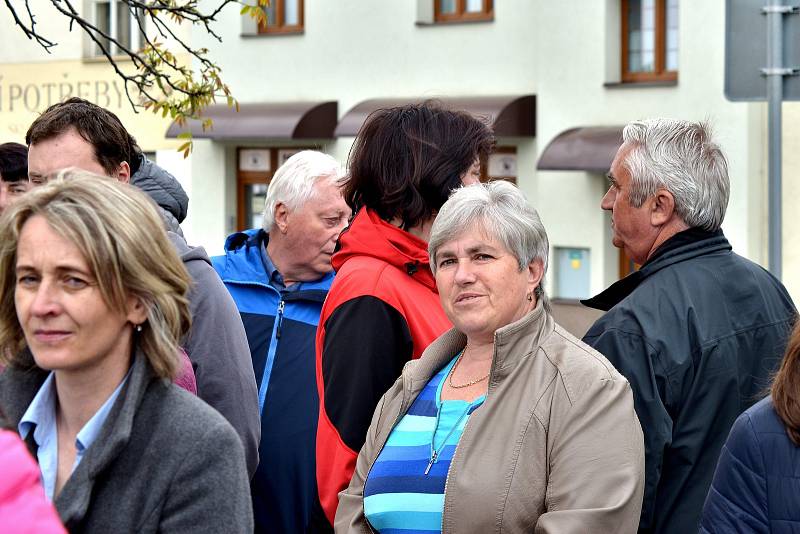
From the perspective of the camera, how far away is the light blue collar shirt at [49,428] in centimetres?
277

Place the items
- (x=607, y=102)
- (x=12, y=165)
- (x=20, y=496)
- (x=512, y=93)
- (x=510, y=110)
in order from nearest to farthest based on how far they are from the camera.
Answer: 1. (x=20, y=496)
2. (x=12, y=165)
3. (x=607, y=102)
4. (x=510, y=110)
5. (x=512, y=93)

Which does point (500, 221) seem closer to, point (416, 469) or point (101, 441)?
point (416, 469)

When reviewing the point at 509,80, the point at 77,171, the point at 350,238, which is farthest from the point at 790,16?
the point at 509,80

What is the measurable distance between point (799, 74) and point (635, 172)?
1.84 meters

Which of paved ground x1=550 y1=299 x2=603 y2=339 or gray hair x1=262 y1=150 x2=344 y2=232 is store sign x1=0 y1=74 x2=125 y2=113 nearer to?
paved ground x1=550 y1=299 x2=603 y2=339

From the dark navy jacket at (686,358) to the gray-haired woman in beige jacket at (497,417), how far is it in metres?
0.31

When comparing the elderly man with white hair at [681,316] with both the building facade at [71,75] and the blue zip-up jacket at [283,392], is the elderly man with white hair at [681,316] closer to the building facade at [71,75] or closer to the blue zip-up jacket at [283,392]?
the blue zip-up jacket at [283,392]

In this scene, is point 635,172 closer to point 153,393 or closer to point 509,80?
point 153,393

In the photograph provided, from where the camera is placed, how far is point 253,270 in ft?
16.9

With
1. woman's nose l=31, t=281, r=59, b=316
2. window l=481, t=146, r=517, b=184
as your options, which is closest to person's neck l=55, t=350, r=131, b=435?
woman's nose l=31, t=281, r=59, b=316

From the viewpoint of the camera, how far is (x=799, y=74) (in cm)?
569

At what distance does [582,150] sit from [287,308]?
13.9 metres

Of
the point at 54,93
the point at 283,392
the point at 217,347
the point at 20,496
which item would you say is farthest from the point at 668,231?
the point at 54,93

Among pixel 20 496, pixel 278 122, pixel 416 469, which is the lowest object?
pixel 416 469
